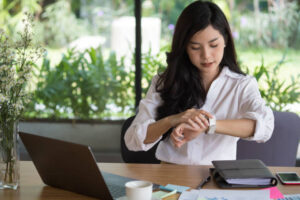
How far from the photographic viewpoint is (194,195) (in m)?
1.62

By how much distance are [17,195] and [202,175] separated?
2.30 feet

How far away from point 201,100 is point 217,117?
0.39ft

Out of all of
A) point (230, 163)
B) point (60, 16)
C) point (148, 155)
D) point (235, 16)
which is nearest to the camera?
point (230, 163)

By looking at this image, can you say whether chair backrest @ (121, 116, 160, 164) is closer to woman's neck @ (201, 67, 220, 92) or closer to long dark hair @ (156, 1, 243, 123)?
long dark hair @ (156, 1, 243, 123)

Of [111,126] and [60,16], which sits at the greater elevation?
[60,16]

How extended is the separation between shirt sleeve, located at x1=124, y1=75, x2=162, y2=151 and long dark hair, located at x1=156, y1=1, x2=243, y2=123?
3 cm

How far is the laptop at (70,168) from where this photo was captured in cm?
150

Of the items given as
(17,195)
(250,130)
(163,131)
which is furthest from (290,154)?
(17,195)

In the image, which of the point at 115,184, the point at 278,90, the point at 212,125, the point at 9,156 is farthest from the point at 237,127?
the point at 278,90

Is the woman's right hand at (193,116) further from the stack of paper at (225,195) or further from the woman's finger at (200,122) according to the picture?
the stack of paper at (225,195)

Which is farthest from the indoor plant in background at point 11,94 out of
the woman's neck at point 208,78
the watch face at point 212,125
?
the woman's neck at point 208,78

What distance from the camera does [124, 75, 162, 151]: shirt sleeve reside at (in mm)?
2143

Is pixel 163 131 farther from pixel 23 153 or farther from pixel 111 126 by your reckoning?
pixel 23 153

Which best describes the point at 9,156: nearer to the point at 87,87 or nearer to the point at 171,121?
the point at 171,121
